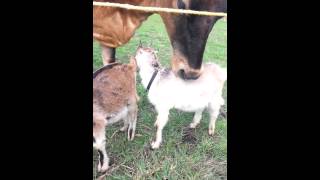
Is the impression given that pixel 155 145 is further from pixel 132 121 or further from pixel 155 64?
pixel 155 64

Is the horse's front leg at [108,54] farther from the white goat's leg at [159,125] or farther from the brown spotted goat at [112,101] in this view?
the white goat's leg at [159,125]

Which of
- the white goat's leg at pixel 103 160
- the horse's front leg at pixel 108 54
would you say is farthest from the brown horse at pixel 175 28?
the white goat's leg at pixel 103 160

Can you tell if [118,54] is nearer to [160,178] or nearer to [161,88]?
[161,88]

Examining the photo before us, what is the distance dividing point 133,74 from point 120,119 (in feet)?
0.85

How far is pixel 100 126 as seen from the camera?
2645 mm

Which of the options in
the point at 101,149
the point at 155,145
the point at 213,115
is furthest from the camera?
the point at 213,115

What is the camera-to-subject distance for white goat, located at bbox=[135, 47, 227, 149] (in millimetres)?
2787

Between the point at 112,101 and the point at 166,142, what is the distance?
40 centimetres

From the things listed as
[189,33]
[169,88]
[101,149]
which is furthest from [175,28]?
[101,149]

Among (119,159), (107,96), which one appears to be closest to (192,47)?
(107,96)

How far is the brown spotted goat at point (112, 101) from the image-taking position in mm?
2643

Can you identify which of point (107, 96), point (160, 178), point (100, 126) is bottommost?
point (160, 178)

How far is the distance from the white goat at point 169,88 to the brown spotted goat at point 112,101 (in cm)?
9

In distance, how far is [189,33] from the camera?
275 centimetres
